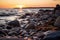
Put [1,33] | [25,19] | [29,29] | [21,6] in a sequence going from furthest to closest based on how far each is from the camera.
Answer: [21,6] → [25,19] → [29,29] → [1,33]

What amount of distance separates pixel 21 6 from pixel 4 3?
0.95ft

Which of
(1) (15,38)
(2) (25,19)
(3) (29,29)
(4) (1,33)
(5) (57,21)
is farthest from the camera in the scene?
(2) (25,19)

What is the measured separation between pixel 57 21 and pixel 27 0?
0.90 metres

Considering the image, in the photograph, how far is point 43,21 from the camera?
227cm

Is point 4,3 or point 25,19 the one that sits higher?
point 4,3

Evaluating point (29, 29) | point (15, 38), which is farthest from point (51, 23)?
point (15, 38)

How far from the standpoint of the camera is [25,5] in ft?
9.21

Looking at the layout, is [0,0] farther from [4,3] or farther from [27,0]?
[27,0]

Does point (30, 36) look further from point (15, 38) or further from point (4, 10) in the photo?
point (4, 10)

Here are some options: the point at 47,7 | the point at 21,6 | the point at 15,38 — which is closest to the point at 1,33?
the point at 15,38

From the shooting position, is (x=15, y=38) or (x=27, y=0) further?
(x=27, y=0)

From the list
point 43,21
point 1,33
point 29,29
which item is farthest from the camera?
point 43,21

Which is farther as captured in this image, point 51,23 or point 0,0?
point 0,0

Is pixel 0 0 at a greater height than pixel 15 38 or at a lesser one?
greater
